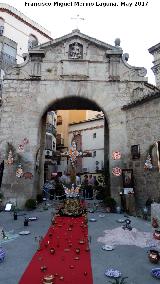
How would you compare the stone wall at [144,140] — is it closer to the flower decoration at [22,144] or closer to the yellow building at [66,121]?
the flower decoration at [22,144]

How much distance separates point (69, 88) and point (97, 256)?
443 inches

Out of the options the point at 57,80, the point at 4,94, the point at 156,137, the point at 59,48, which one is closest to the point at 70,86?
the point at 57,80

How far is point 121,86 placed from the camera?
1614 centimetres

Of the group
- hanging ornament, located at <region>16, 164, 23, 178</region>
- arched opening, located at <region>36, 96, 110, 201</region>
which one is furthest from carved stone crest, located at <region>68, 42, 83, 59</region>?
arched opening, located at <region>36, 96, 110, 201</region>

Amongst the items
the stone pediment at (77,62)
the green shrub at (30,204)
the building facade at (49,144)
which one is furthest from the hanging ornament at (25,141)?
the building facade at (49,144)

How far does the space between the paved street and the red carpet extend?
0.62 ft

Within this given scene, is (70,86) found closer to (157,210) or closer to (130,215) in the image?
(130,215)

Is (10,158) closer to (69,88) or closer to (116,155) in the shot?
(69,88)

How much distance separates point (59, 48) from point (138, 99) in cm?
618

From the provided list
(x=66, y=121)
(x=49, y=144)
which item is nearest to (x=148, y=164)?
(x=49, y=144)

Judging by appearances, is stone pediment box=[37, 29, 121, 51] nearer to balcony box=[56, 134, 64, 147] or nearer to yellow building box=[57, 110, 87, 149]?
yellow building box=[57, 110, 87, 149]

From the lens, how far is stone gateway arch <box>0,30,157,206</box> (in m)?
15.3

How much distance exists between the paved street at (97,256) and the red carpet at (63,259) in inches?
7.5

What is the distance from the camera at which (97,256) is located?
22.9 ft
